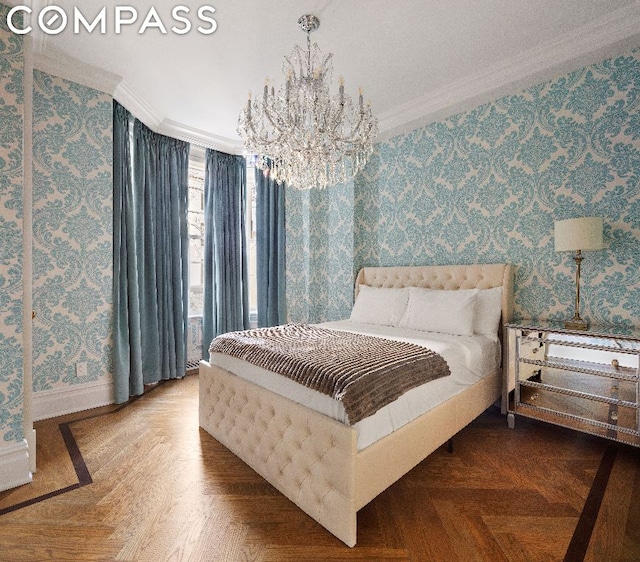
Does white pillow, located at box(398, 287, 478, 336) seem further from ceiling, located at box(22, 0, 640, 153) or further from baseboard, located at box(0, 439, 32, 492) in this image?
baseboard, located at box(0, 439, 32, 492)

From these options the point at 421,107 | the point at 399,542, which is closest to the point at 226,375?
the point at 399,542

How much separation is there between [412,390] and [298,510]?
82cm

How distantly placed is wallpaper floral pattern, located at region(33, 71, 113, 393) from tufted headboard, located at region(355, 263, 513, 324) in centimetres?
259

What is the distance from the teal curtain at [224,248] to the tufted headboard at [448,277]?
5.02ft

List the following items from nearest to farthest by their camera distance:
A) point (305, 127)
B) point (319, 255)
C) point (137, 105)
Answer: point (305, 127) < point (137, 105) < point (319, 255)

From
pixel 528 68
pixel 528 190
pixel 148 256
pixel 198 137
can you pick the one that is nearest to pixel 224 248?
pixel 148 256

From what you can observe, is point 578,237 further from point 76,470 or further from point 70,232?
point 70,232

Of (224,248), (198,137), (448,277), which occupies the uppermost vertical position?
(198,137)

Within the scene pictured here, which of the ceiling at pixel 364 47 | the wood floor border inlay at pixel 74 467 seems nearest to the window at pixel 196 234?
the ceiling at pixel 364 47

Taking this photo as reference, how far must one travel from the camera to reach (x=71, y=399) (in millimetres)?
2887

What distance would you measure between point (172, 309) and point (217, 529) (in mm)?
2627

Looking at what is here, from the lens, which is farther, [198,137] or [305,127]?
[198,137]

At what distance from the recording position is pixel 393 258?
388cm

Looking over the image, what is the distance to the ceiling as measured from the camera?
2.21 metres
